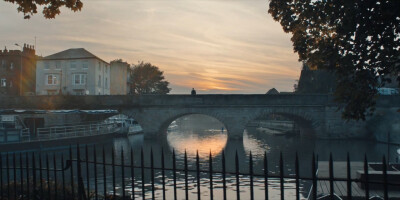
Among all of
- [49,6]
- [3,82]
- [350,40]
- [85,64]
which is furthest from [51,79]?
[350,40]

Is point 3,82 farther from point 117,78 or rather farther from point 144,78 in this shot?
point 144,78

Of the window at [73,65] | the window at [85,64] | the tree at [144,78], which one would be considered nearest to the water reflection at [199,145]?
the window at [85,64]

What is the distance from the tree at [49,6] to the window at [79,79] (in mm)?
54181

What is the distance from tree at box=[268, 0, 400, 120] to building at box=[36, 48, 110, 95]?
54.4 meters

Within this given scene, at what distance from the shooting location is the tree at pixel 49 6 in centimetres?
794

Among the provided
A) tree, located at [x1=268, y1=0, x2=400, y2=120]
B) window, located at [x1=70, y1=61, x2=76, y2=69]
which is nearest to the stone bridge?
window, located at [x1=70, y1=61, x2=76, y2=69]

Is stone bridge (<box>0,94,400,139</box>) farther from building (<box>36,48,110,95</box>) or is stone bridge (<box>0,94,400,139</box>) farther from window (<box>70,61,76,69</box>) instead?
window (<box>70,61,76,69</box>)

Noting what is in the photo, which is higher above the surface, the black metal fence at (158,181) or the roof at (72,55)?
the roof at (72,55)

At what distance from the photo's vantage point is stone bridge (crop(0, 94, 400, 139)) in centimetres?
4434

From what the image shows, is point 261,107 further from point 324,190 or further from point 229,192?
point 324,190

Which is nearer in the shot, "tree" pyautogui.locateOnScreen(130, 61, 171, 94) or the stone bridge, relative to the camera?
the stone bridge

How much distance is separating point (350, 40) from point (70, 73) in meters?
58.6

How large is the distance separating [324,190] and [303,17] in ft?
19.5

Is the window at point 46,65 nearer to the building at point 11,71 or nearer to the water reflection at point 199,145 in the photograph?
the building at point 11,71
